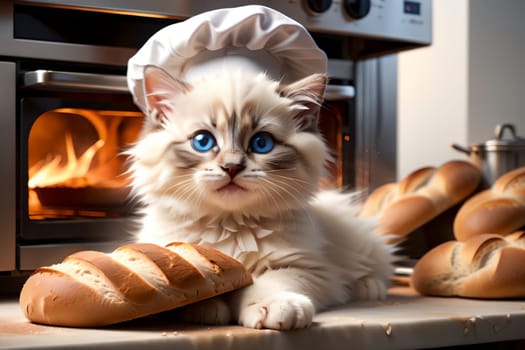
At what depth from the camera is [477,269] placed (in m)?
1.55

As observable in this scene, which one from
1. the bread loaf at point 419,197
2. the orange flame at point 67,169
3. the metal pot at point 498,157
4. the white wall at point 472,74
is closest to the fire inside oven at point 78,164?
the orange flame at point 67,169

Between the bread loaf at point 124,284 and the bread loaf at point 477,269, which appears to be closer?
the bread loaf at point 124,284

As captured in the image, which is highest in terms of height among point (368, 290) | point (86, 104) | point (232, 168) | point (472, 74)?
point (472, 74)

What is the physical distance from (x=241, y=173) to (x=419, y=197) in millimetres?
798

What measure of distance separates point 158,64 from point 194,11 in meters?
0.29

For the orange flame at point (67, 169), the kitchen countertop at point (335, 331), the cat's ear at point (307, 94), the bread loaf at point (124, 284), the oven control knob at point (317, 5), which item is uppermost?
the oven control knob at point (317, 5)

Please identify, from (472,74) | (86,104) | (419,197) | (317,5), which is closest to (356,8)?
(317,5)

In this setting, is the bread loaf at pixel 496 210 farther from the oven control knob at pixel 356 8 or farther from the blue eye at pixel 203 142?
the blue eye at pixel 203 142

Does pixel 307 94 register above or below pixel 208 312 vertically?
above

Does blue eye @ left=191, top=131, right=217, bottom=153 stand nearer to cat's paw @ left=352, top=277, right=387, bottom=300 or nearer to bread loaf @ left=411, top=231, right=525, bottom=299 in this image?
cat's paw @ left=352, top=277, right=387, bottom=300

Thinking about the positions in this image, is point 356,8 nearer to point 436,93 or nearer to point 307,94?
point 307,94

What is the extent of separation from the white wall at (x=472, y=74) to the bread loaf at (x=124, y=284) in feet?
5.35

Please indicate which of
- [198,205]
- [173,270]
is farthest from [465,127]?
[173,270]

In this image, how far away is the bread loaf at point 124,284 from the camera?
1.11m
